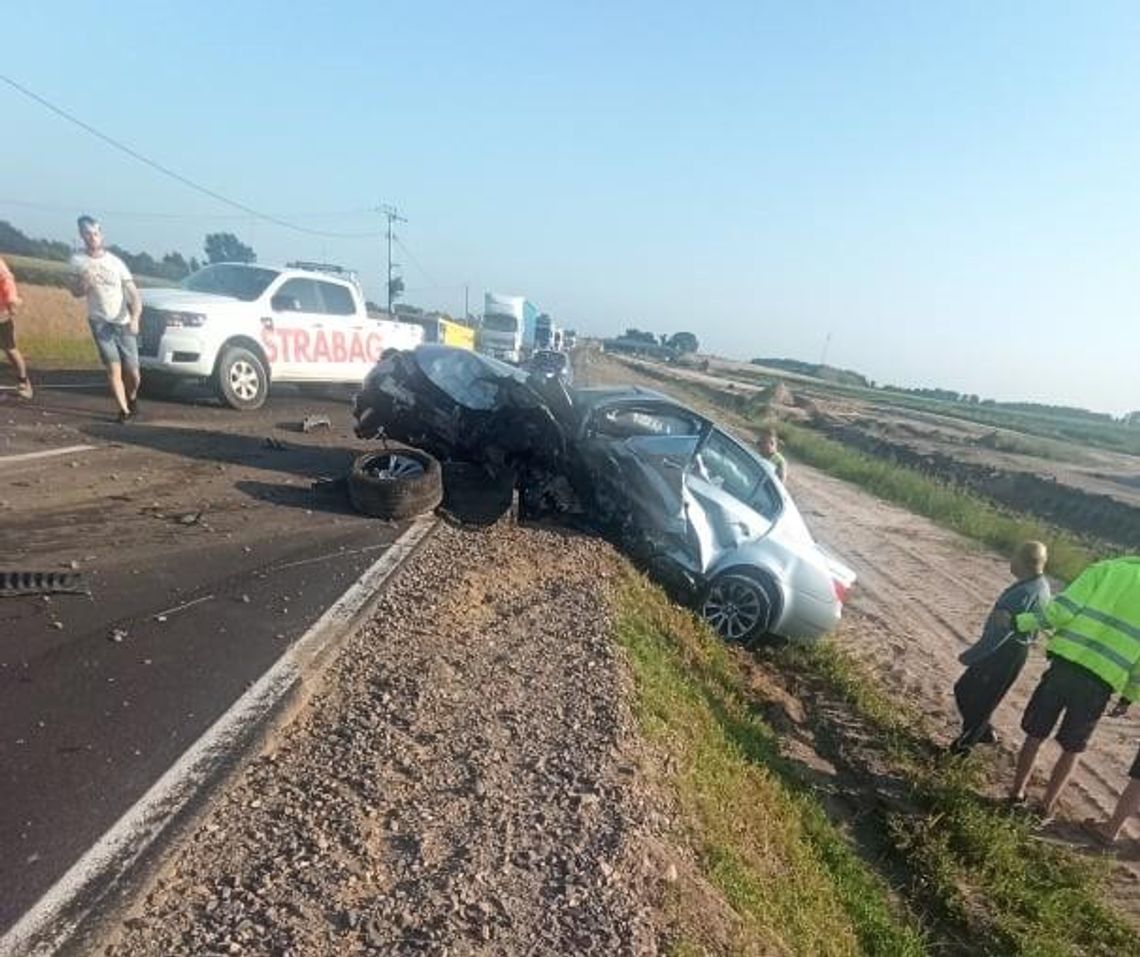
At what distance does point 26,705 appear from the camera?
3.40m

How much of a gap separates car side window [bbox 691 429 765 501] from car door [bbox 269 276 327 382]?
6996 millimetres

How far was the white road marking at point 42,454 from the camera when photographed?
269 inches

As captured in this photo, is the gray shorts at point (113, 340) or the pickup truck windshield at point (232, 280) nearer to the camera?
the gray shorts at point (113, 340)

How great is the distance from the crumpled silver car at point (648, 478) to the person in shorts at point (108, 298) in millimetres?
2581

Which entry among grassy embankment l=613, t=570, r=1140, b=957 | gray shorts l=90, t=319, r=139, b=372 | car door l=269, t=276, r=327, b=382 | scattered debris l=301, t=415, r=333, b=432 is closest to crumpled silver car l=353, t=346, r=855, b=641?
grassy embankment l=613, t=570, r=1140, b=957

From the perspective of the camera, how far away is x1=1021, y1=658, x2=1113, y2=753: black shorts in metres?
5.25

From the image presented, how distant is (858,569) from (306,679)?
10.6m

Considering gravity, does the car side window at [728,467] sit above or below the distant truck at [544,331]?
above

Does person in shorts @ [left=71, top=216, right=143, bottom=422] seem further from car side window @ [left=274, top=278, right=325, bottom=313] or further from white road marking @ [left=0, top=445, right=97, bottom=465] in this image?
car side window @ [left=274, top=278, right=325, bottom=313]

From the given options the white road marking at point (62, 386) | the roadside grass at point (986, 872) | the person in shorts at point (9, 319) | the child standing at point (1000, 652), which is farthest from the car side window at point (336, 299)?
the child standing at point (1000, 652)

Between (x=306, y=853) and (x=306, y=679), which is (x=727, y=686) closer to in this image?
(x=306, y=679)

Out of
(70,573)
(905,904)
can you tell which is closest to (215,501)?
(70,573)

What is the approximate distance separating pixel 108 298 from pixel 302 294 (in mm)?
4134

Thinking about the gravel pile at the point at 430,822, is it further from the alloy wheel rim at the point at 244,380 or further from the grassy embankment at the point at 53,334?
the grassy embankment at the point at 53,334
